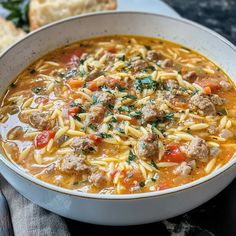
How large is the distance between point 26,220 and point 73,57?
239 centimetres

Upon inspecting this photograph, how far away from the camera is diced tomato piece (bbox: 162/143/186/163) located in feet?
14.5

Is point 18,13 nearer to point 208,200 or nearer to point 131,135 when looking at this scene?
point 131,135

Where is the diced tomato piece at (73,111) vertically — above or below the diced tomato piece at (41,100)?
above

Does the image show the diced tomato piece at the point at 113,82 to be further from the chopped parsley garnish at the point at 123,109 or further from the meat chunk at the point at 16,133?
the meat chunk at the point at 16,133

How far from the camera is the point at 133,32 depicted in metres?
6.39

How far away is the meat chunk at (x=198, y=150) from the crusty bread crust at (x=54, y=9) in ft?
12.1

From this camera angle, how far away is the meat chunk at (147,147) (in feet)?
14.2

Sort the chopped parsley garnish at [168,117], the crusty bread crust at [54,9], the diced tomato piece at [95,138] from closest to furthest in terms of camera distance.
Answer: the diced tomato piece at [95,138]
the chopped parsley garnish at [168,117]
the crusty bread crust at [54,9]

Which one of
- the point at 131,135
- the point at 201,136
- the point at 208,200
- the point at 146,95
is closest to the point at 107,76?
the point at 146,95

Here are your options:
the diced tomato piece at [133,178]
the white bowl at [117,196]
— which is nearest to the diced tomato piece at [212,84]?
the white bowl at [117,196]

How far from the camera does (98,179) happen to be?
4.14 m

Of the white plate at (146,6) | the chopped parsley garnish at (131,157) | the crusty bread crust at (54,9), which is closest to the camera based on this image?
the chopped parsley garnish at (131,157)

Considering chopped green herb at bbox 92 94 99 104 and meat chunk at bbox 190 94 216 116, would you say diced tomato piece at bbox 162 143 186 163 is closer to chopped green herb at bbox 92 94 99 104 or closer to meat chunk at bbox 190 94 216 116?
meat chunk at bbox 190 94 216 116

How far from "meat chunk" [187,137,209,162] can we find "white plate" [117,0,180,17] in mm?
3635
